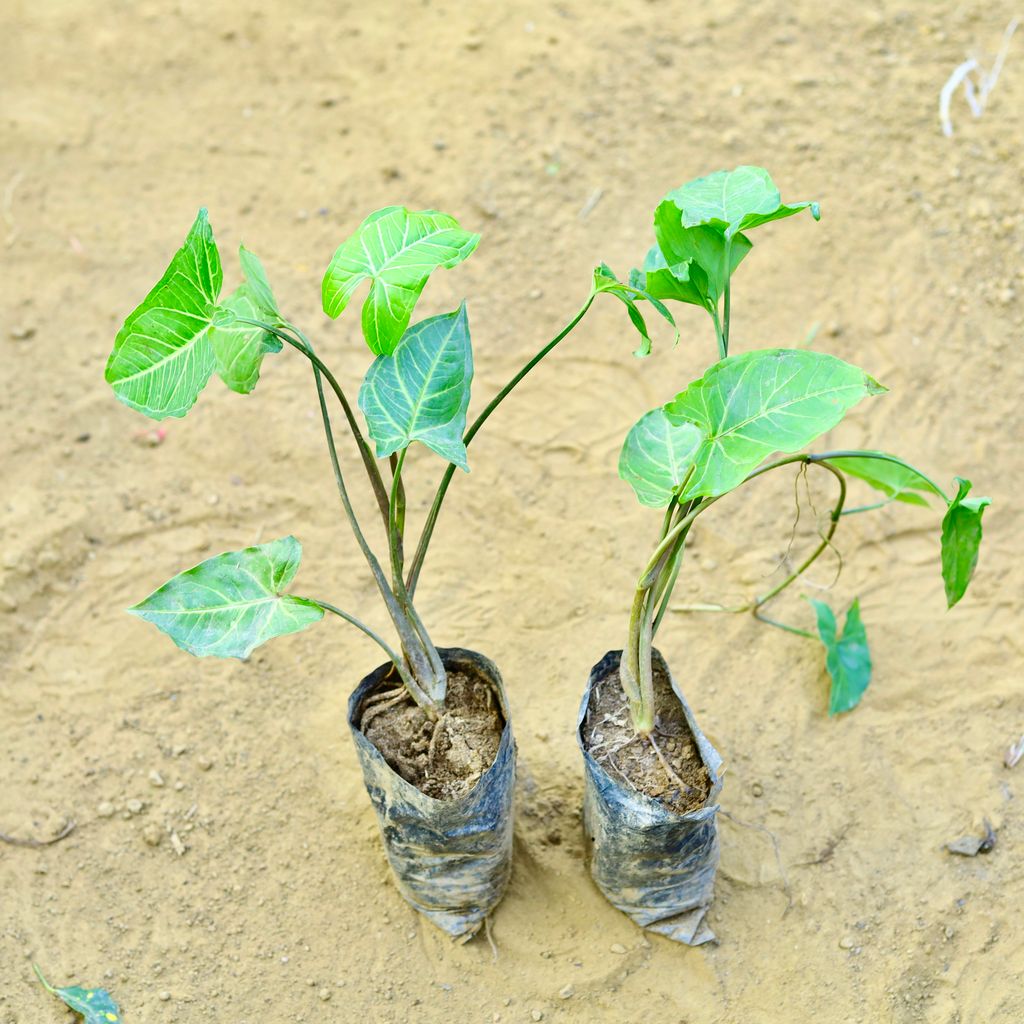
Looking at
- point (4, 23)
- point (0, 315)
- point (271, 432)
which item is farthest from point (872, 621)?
point (4, 23)

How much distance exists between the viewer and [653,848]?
1.64 meters

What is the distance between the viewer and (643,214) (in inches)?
Answer: 112

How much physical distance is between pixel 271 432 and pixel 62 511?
457 mm

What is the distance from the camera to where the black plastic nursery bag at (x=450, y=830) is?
1.60 metres

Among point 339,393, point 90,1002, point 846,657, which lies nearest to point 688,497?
point 339,393

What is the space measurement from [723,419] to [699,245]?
0.82ft

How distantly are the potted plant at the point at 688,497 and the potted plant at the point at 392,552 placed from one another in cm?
13

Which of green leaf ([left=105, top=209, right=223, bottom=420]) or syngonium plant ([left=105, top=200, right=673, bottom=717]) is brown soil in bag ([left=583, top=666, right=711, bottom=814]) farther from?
green leaf ([left=105, top=209, right=223, bottom=420])

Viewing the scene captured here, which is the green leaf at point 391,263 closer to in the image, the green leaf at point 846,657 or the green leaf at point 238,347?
the green leaf at point 238,347

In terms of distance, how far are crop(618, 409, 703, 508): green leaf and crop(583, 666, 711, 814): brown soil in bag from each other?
30 cm

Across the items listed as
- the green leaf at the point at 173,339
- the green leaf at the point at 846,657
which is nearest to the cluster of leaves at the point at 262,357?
the green leaf at the point at 173,339

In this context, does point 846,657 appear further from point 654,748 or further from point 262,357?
point 262,357

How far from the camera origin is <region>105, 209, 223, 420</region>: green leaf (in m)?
1.34

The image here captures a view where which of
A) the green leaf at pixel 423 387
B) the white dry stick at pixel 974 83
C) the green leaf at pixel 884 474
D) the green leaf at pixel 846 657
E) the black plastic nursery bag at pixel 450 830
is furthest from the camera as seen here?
the white dry stick at pixel 974 83
